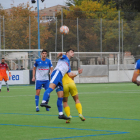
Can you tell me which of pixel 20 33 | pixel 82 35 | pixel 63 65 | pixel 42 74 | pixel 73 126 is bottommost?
pixel 73 126

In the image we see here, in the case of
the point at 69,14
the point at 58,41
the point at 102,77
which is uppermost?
the point at 69,14

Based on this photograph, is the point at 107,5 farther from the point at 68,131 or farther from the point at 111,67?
the point at 68,131

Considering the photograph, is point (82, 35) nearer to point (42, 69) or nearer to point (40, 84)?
point (42, 69)

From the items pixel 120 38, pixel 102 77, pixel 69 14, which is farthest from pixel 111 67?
pixel 69 14

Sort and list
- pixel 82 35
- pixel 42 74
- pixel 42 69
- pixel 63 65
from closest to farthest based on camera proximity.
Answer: pixel 63 65
pixel 42 74
pixel 42 69
pixel 82 35

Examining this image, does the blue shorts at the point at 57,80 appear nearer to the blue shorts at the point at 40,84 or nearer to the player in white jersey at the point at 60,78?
the player in white jersey at the point at 60,78

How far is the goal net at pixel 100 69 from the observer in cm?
3778

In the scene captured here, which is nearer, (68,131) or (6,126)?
(68,131)

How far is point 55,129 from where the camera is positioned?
9445 millimetres

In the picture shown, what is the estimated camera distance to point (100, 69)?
37.9m

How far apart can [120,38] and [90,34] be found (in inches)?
148

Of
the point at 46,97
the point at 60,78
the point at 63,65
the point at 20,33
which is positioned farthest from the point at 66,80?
the point at 20,33

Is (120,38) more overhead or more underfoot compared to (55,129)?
more overhead

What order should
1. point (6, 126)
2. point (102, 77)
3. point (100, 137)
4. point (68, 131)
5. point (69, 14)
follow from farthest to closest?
point (69, 14), point (102, 77), point (6, 126), point (68, 131), point (100, 137)
